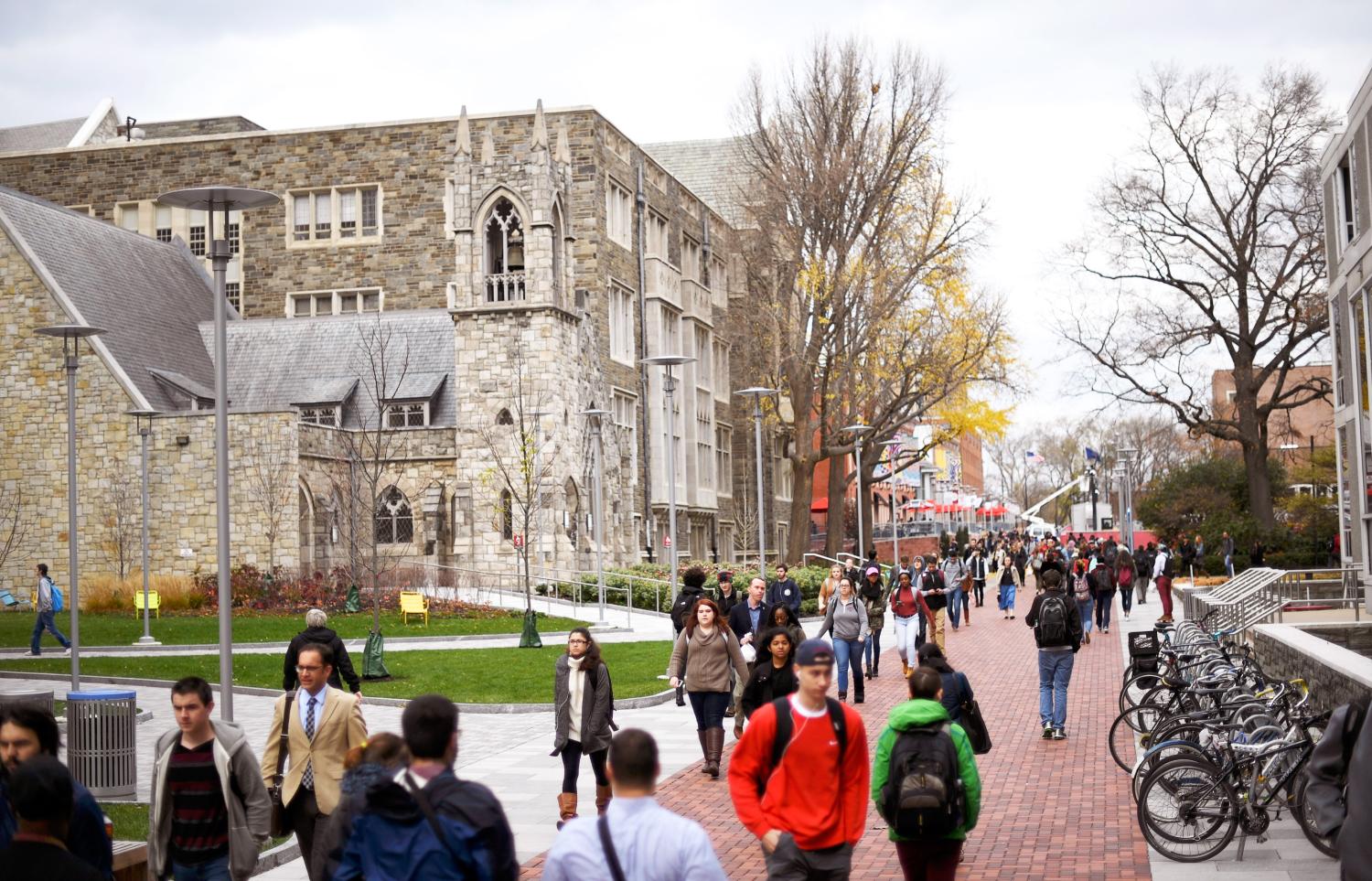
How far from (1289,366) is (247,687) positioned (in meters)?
36.1

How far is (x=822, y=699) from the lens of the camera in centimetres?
706

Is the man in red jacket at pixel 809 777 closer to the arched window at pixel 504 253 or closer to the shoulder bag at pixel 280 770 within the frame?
the shoulder bag at pixel 280 770

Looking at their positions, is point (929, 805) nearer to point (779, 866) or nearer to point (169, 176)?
point (779, 866)

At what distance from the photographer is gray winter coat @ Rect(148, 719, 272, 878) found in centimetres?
730

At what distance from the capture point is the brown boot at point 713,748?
1460cm

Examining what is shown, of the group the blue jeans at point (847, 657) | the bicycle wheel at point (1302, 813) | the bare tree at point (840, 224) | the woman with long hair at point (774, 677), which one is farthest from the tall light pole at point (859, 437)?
the bicycle wheel at point (1302, 813)

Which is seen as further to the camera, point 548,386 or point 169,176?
point 169,176

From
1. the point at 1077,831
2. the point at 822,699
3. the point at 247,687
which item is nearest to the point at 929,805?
the point at 822,699

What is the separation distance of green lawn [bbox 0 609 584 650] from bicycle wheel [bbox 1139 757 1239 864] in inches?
880

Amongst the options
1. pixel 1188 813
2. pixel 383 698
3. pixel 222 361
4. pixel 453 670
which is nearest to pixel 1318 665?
pixel 1188 813

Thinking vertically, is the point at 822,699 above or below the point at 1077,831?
above

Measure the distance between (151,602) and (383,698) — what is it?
16941 millimetres

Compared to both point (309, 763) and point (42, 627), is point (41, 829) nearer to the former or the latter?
point (309, 763)

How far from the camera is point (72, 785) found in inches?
225
